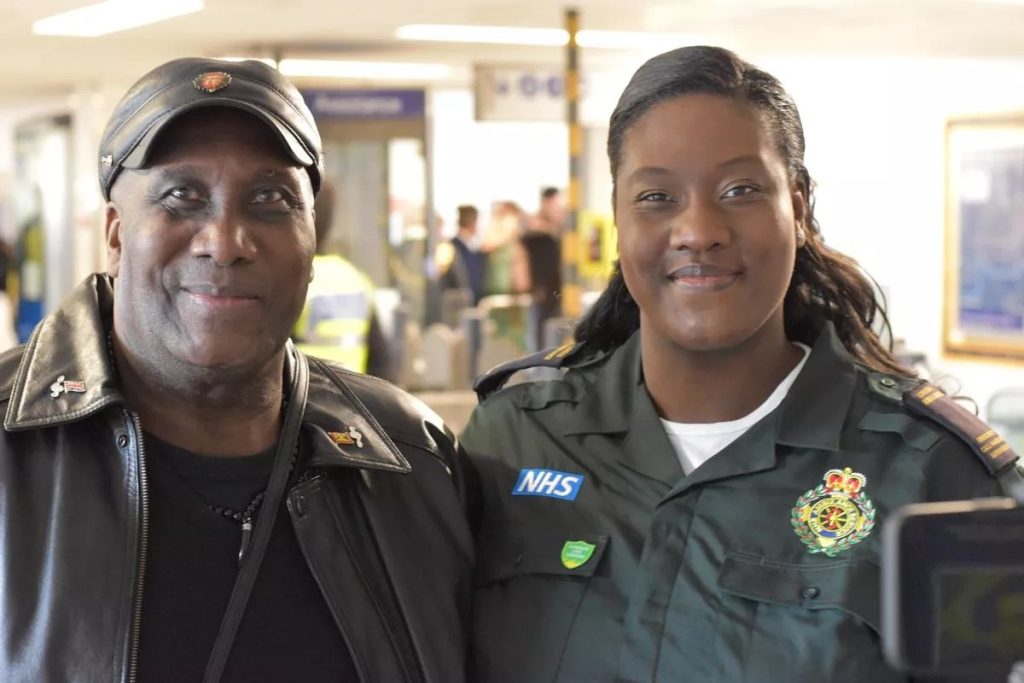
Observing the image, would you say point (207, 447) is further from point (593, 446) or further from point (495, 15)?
point (495, 15)

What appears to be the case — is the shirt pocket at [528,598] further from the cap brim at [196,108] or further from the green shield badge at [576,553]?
the cap brim at [196,108]

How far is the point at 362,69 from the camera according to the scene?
12.3 meters

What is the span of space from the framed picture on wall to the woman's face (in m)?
10.3

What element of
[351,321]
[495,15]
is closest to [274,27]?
[495,15]

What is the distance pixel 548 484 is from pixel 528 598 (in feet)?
0.59

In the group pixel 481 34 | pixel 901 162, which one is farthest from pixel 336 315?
pixel 901 162

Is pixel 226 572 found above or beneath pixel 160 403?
beneath

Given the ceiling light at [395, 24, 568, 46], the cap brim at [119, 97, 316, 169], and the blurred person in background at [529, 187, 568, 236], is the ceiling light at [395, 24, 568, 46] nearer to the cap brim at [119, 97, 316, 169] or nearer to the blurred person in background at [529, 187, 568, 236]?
the blurred person in background at [529, 187, 568, 236]

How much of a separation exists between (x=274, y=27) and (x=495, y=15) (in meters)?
1.71

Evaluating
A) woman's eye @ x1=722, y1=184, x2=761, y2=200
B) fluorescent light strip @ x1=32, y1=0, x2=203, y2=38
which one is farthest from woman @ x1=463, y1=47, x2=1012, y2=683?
fluorescent light strip @ x1=32, y1=0, x2=203, y2=38

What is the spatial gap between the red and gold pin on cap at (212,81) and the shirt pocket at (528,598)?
2.69 feet

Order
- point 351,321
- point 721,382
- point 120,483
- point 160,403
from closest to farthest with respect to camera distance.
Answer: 1. point 120,483
2. point 160,403
3. point 721,382
4. point 351,321

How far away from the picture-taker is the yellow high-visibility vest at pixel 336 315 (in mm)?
6066

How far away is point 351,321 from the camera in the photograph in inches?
242
